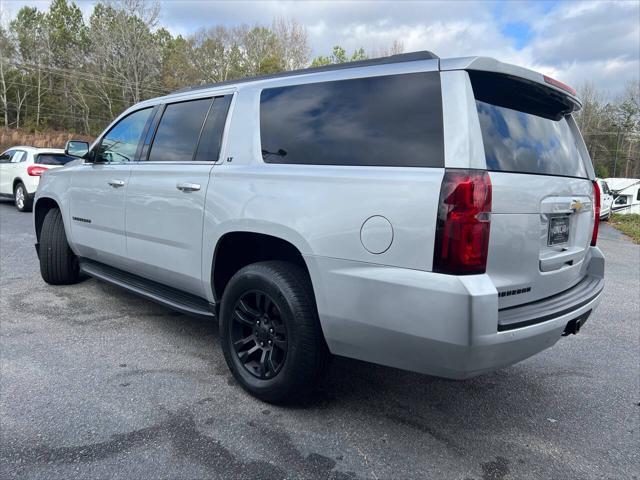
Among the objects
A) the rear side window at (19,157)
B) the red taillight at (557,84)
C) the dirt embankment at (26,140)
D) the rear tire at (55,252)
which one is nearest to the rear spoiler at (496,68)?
the red taillight at (557,84)

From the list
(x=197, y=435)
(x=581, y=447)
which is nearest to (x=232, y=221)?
(x=197, y=435)

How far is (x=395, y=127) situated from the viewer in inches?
93.5

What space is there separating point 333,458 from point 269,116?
6.62 feet

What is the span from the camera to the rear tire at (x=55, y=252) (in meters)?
5.10

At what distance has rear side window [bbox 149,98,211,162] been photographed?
353cm

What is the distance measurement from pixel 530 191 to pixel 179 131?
2.58 m

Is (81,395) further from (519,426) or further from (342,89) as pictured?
(519,426)

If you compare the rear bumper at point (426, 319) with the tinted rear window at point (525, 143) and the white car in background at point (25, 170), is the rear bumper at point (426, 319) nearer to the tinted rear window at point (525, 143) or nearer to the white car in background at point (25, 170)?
the tinted rear window at point (525, 143)

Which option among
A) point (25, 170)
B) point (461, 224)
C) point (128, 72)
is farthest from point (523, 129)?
point (128, 72)

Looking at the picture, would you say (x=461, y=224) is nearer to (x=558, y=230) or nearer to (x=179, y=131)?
(x=558, y=230)

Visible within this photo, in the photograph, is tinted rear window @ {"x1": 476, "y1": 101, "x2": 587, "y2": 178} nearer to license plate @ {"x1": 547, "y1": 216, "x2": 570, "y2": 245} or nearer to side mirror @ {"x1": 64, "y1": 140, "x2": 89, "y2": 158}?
license plate @ {"x1": 547, "y1": 216, "x2": 570, "y2": 245}

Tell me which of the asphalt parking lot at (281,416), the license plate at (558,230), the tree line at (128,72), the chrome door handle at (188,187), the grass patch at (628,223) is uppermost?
the tree line at (128,72)

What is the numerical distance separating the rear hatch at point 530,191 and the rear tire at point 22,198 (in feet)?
39.8

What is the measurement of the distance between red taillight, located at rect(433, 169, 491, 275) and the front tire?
0.84 metres
